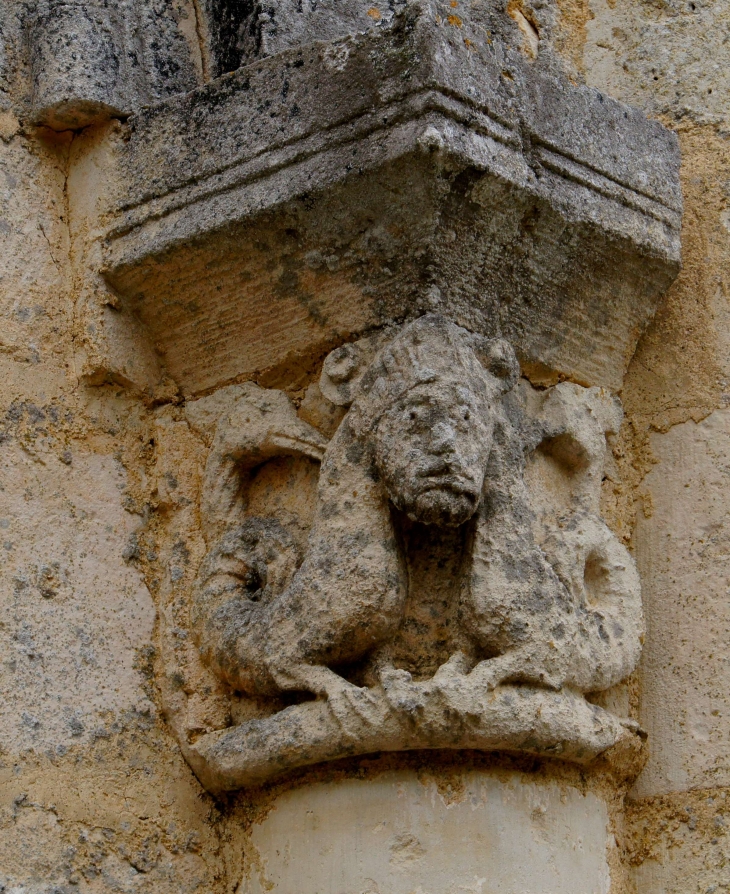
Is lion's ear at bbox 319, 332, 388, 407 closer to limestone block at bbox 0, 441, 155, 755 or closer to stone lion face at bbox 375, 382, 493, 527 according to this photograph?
stone lion face at bbox 375, 382, 493, 527

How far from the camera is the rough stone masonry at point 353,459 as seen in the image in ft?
8.95


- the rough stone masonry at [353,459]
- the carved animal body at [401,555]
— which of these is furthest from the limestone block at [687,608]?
the carved animal body at [401,555]

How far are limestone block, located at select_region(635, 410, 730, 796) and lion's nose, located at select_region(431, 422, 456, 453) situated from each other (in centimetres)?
62

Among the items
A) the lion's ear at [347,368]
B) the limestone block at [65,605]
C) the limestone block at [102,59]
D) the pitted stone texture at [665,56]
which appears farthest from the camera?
the pitted stone texture at [665,56]

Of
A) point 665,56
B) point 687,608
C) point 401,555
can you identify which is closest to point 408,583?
point 401,555

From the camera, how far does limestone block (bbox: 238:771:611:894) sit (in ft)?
8.68

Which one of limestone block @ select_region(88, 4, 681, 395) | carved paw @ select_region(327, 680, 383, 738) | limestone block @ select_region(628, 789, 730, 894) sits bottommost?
limestone block @ select_region(628, 789, 730, 894)

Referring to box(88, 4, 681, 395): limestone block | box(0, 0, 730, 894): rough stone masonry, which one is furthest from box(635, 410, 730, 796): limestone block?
box(88, 4, 681, 395): limestone block

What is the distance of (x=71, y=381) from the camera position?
3.10 meters

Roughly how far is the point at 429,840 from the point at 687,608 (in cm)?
72

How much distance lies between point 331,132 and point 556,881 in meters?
1.36

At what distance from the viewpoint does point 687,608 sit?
120 inches

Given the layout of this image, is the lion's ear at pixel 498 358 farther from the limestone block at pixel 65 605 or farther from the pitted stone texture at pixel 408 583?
the limestone block at pixel 65 605

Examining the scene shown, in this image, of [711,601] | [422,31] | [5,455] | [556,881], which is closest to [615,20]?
[422,31]
